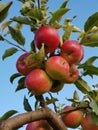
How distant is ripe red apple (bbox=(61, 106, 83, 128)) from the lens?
160cm

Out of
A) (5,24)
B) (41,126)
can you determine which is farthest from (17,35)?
(41,126)

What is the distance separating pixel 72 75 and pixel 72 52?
11 centimetres

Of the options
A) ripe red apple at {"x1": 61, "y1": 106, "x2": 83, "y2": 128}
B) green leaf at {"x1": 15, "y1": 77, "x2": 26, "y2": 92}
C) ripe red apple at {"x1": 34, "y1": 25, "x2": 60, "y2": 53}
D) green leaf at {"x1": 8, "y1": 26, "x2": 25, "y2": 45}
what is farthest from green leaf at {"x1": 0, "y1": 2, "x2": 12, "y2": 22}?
ripe red apple at {"x1": 61, "y1": 106, "x2": 83, "y2": 128}

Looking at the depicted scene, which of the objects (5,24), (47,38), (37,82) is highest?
(5,24)

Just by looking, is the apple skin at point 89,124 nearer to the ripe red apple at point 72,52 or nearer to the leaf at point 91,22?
the ripe red apple at point 72,52

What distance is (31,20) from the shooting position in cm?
156

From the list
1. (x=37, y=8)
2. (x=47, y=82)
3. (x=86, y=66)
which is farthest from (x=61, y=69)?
(x=37, y=8)

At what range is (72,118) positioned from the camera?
1.60 m

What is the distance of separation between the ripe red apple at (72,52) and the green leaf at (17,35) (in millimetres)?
253

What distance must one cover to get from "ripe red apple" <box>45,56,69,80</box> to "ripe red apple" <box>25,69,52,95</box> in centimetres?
4

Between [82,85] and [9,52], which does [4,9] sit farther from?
[82,85]

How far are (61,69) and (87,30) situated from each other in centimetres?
34

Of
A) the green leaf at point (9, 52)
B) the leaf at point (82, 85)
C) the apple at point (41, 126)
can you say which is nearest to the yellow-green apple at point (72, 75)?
the leaf at point (82, 85)

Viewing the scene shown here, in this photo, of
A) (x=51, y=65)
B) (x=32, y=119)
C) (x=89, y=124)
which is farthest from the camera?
(x=89, y=124)
